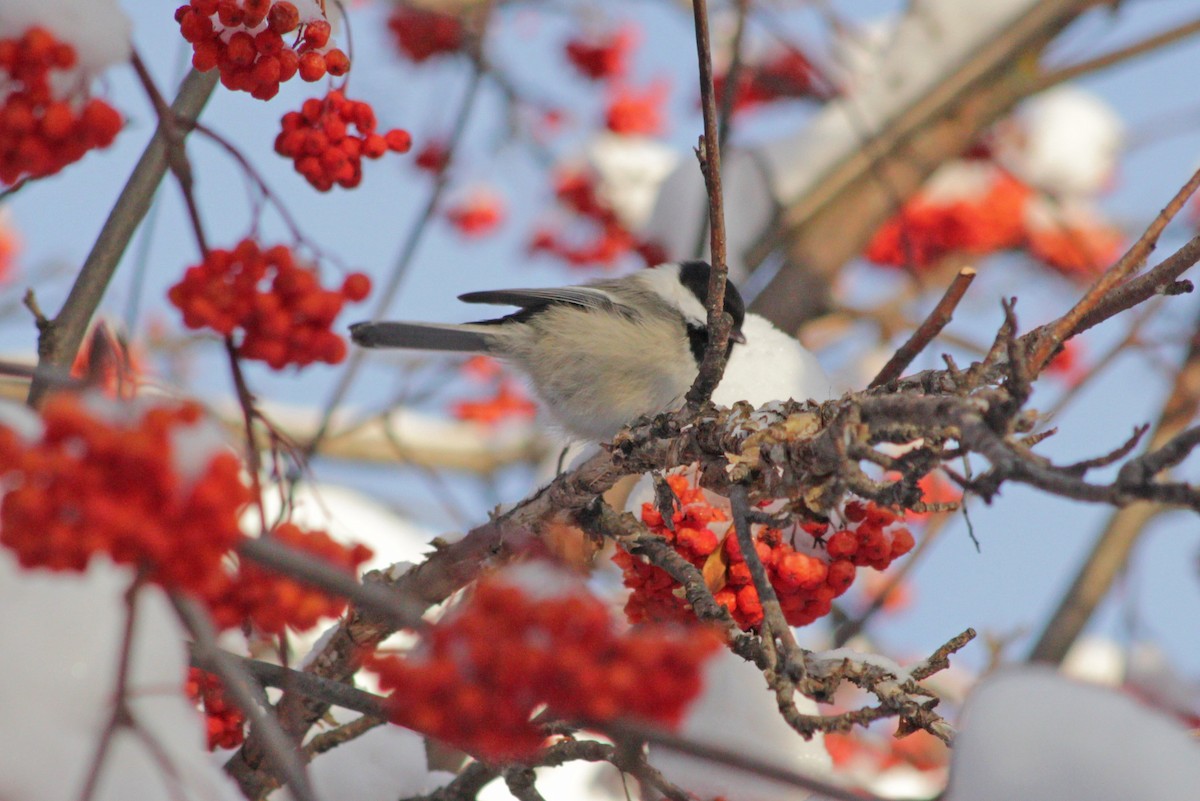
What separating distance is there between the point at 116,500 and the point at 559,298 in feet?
6.97

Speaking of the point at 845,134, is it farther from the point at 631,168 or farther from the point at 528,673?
the point at 528,673

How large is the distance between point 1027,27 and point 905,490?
2864 mm

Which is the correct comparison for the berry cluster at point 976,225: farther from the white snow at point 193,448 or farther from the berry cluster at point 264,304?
the white snow at point 193,448

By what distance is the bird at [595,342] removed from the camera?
9.14 ft

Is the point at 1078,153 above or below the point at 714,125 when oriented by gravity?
above

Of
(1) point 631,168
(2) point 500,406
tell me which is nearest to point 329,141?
(2) point 500,406

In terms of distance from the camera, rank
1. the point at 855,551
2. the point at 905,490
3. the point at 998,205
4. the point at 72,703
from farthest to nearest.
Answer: the point at 998,205 < the point at 855,551 < the point at 905,490 < the point at 72,703

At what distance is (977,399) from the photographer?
112 cm

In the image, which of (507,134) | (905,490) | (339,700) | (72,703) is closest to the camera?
(72,703)

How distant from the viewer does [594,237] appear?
501cm

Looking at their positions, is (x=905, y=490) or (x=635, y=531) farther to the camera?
(x=635, y=531)

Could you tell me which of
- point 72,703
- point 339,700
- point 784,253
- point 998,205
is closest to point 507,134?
point 784,253

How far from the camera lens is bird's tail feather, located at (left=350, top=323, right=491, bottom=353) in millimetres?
2584

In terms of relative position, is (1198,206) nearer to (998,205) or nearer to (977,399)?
(998,205)
